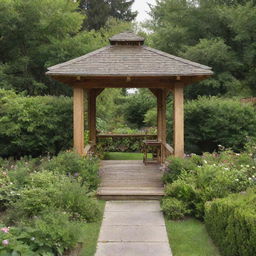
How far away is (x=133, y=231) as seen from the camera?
6641mm

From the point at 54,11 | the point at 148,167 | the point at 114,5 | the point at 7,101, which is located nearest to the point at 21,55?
the point at 54,11

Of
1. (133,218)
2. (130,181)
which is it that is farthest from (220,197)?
(130,181)

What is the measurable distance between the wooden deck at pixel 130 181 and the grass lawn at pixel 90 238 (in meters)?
1.81

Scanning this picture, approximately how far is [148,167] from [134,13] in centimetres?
3144

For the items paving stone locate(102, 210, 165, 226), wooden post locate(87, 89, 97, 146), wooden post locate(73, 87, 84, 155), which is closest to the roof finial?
wooden post locate(73, 87, 84, 155)

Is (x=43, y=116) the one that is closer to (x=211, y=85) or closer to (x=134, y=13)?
(x=211, y=85)

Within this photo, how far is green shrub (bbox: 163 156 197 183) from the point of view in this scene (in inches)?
356

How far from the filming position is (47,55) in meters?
20.5

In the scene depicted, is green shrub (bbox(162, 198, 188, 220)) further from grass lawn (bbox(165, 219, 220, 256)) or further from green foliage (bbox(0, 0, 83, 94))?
green foliage (bbox(0, 0, 83, 94))

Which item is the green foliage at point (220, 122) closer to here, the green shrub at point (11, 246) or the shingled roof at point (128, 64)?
the shingled roof at point (128, 64)

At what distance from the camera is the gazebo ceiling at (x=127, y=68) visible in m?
9.56

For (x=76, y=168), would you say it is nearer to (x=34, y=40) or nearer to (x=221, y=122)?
(x=221, y=122)

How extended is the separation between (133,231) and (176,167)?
2.80 metres

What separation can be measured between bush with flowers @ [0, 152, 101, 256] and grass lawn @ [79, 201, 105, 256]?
0.51 ft
